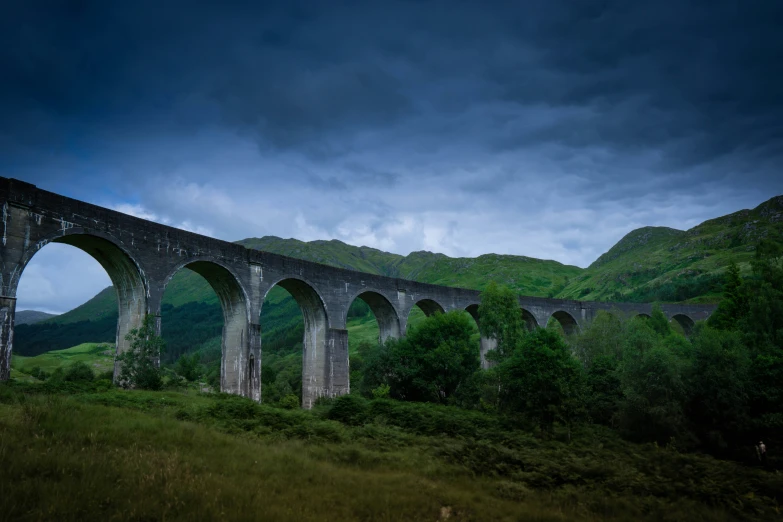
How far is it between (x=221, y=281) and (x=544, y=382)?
60.7 feet

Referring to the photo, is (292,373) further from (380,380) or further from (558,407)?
(558,407)

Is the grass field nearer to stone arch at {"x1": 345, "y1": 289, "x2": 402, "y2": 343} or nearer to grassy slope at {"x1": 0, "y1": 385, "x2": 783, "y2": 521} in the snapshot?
stone arch at {"x1": 345, "y1": 289, "x2": 402, "y2": 343}

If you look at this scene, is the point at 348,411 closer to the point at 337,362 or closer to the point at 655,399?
the point at 337,362

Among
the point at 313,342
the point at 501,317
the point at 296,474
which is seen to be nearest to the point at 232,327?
the point at 313,342

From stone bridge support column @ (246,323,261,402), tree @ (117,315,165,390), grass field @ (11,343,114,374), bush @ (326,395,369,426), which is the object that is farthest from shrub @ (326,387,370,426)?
grass field @ (11,343,114,374)

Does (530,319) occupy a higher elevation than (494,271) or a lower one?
lower

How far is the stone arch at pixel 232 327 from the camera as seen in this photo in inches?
999

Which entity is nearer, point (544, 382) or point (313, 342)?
point (544, 382)

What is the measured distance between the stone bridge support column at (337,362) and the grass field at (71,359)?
37.3 metres

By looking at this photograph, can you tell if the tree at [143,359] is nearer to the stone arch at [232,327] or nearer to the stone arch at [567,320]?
the stone arch at [232,327]

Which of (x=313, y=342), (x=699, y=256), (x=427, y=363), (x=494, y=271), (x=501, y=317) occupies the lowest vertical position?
(x=427, y=363)

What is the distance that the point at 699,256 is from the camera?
116m

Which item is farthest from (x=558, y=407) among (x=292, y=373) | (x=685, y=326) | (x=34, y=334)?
(x=34, y=334)

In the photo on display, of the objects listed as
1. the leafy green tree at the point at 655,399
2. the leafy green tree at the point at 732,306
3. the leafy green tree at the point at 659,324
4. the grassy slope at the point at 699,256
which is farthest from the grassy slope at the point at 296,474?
the grassy slope at the point at 699,256
